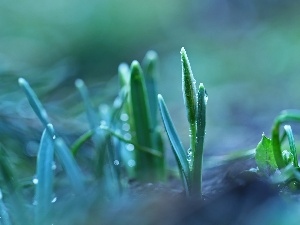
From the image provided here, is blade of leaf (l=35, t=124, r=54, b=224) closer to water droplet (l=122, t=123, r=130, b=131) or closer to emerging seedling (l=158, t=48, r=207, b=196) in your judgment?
emerging seedling (l=158, t=48, r=207, b=196)

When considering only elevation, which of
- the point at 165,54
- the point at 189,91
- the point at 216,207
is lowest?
the point at 216,207

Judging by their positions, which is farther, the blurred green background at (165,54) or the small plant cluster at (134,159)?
the blurred green background at (165,54)

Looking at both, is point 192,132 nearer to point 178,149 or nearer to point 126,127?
point 178,149

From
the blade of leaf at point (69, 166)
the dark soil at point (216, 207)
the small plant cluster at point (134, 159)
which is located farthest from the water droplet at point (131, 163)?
the dark soil at point (216, 207)

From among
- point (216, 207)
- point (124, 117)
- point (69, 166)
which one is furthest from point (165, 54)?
point (216, 207)

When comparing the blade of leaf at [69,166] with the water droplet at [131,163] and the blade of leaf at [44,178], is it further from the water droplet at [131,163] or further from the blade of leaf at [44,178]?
the water droplet at [131,163]

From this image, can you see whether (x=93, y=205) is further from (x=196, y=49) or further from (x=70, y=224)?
(x=196, y=49)
